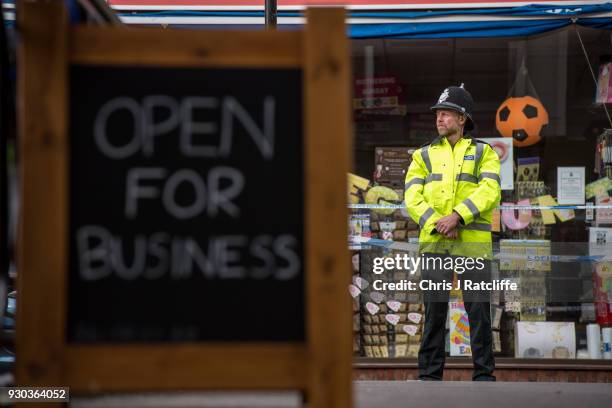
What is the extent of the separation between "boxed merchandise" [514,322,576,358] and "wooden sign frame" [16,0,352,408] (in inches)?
197

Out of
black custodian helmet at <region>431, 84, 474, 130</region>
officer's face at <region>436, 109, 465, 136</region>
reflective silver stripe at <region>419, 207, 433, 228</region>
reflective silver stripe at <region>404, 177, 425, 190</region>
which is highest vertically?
black custodian helmet at <region>431, 84, 474, 130</region>

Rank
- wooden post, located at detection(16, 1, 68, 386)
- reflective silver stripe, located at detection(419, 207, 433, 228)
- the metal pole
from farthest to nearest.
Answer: reflective silver stripe, located at detection(419, 207, 433, 228) → the metal pole → wooden post, located at detection(16, 1, 68, 386)

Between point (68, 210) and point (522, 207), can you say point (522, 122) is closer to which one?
point (522, 207)

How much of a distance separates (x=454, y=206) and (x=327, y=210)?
3.56m

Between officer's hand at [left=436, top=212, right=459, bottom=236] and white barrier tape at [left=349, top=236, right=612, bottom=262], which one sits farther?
white barrier tape at [left=349, top=236, right=612, bottom=262]

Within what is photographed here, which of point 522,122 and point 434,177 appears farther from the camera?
point 522,122

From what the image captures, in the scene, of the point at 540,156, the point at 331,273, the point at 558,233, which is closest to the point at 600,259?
the point at 558,233

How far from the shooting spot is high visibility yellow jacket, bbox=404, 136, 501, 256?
6.12 meters

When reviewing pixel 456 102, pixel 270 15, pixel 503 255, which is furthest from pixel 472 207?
pixel 270 15

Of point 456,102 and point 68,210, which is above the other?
point 456,102

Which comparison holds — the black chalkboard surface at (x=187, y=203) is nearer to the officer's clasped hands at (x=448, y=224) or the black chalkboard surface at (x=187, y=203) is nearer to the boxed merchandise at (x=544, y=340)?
the officer's clasped hands at (x=448, y=224)

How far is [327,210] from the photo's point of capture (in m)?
2.72

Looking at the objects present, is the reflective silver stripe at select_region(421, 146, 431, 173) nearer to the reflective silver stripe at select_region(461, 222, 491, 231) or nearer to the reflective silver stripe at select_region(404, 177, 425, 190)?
the reflective silver stripe at select_region(404, 177, 425, 190)

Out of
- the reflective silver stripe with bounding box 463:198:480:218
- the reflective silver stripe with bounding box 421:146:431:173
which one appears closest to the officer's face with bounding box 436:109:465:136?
the reflective silver stripe with bounding box 421:146:431:173
